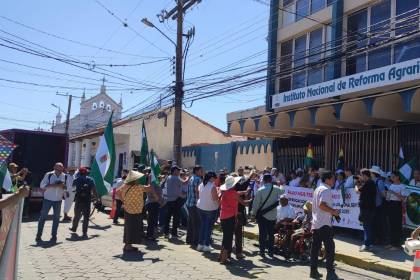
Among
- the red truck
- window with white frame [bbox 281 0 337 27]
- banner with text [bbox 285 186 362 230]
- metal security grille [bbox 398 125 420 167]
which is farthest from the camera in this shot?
window with white frame [bbox 281 0 337 27]

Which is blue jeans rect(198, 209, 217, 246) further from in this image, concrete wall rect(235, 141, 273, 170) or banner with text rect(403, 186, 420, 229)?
concrete wall rect(235, 141, 273, 170)

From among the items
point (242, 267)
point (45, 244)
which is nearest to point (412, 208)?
point (242, 267)

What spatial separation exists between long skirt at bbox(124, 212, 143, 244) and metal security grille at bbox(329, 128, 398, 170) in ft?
26.8

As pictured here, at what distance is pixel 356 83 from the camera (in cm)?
1437

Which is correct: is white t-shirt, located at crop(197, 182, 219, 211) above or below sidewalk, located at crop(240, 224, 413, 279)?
above

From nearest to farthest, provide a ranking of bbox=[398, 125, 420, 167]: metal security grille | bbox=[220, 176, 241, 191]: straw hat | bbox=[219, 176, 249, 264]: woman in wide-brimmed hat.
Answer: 1. bbox=[219, 176, 249, 264]: woman in wide-brimmed hat
2. bbox=[220, 176, 241, 191]: straw hat
3. bbox=[398, 125, 420, 167]: metal security grille

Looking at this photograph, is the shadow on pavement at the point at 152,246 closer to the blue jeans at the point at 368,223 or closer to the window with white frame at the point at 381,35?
the blue jeans at the point at 368,223

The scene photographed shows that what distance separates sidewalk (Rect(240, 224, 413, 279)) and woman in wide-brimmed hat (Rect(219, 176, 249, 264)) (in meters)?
2.15

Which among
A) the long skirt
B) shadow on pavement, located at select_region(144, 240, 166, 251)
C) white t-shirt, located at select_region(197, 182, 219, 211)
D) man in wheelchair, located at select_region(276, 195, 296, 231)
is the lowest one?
shadow on pavement, located at select_region(144, 240, 166, 251)

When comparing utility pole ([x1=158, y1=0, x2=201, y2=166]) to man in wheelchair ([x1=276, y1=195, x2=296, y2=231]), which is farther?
utility pole ([x1=158, y1=0, x2=201, y2=166])

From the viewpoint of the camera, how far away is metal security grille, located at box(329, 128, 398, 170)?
48.8 feet

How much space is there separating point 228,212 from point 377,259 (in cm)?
297

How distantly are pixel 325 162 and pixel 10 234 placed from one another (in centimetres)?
1467

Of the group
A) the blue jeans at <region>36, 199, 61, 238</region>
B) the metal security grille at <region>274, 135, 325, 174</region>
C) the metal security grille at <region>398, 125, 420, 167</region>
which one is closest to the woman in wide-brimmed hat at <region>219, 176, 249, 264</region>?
the blue jeans at <region>36, 199, 61, 238</region>
